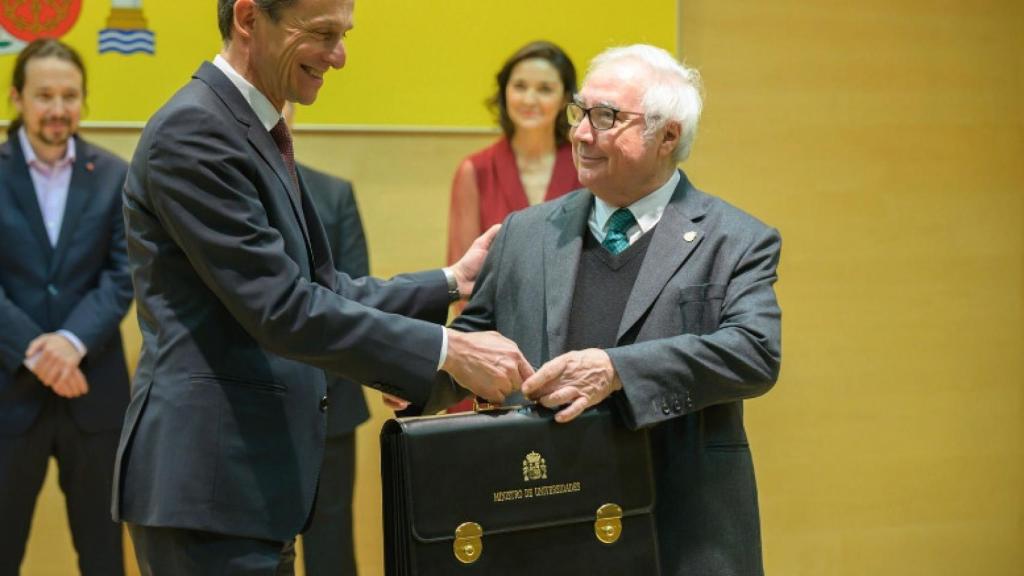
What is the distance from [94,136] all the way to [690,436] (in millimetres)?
2711

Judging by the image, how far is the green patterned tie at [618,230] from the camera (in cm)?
271

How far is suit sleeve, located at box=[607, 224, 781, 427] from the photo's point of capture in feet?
7.68

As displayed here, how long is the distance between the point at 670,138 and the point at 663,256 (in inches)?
13.0

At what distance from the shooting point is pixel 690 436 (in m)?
2.52

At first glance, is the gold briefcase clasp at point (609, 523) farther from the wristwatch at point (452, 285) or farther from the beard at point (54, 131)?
the beard at point (54, 131)

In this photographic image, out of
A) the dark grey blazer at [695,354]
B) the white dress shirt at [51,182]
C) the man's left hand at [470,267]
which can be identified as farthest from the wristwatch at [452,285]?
the white dress shirt at [51,182]

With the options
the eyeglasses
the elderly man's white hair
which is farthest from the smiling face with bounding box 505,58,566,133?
the eyeglasses

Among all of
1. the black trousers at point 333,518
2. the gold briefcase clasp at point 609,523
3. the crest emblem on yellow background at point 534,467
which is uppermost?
the crest emblem on yellow background at point 534,467

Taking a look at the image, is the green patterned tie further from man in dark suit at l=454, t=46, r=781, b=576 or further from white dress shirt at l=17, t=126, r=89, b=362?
white dress shirt at l=17, t=126, r=89, b=362

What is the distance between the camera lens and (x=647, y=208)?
274 centimetres

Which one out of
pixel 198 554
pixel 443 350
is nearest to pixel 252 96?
pixel 443 350

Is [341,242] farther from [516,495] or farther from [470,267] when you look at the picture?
[516,495]

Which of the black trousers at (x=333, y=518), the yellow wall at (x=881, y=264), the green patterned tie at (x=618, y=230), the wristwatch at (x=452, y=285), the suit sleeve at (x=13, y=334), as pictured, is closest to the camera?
the green patterned tie at (x=618, y=230)

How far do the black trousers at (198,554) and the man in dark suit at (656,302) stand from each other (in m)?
0.58
